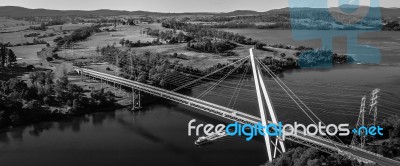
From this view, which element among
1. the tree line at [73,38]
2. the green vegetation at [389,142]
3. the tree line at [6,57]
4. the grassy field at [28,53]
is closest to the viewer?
the green vegetation at [389,142]

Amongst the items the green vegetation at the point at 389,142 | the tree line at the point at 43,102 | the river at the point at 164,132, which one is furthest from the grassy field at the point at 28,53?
the green vegetation at the point at 389,142

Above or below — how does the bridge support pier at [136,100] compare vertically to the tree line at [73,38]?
below

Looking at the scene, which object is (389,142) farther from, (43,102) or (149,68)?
(149,68)

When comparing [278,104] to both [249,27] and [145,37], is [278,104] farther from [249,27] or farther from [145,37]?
[249,27]

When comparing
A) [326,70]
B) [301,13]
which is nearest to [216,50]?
[326,70]

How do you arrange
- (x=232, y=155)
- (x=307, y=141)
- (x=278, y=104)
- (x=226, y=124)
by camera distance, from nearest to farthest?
(x=307, y=141) → (x=232, y=155) → (x=226, y=124) → (x=278, y=104)

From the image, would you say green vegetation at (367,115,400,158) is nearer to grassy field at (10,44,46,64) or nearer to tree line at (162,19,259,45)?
grassy field at (10,44,46,64)

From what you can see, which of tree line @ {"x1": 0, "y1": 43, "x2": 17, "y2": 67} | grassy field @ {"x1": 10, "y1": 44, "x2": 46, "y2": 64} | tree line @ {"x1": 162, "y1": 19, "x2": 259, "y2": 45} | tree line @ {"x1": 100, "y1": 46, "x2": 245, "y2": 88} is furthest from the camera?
tree line @ {"x1": 162, "y1": 19, "x2": 259, "y2": 45}

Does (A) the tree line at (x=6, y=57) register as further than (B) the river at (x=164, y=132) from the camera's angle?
Yes

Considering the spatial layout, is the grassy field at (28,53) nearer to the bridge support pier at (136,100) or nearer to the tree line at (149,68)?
the tree line at (149,68)

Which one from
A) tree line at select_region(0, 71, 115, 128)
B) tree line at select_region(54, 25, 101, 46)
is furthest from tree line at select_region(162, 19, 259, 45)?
tree line at select_region(0, 71, 115, 128)

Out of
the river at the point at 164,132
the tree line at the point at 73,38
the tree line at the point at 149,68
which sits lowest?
the river at the point at 164,132
